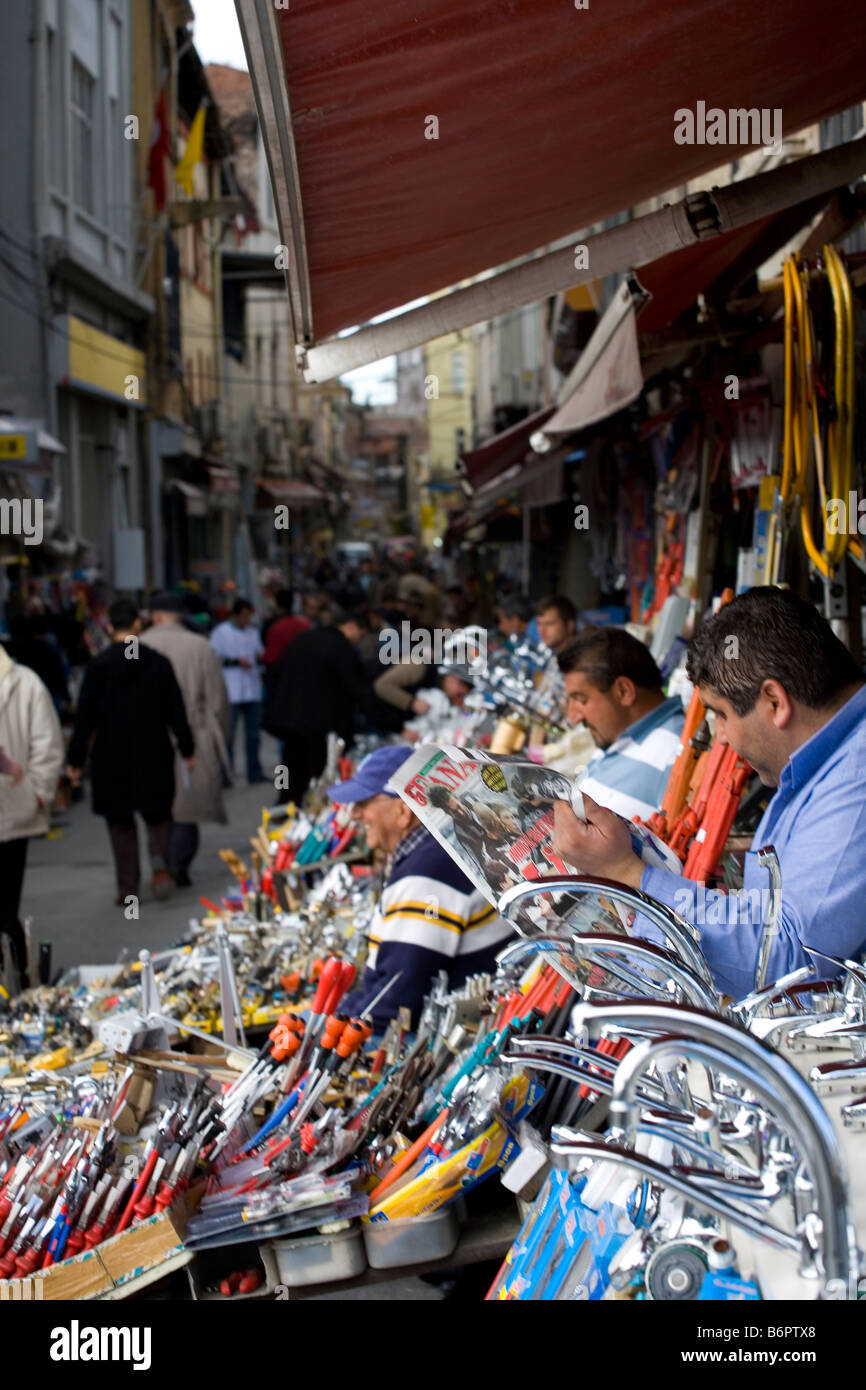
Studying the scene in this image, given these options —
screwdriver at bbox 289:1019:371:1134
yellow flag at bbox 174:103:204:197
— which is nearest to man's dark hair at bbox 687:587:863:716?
screwdriver at bbox 289:1019:371:1134

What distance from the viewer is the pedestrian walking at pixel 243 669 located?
1320 centimetres

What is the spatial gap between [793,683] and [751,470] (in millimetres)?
2716

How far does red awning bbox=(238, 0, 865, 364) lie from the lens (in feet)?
7.93

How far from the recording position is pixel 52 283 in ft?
53.2

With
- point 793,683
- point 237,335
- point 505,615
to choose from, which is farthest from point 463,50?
point 237,335

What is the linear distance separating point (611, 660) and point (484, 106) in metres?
1.85

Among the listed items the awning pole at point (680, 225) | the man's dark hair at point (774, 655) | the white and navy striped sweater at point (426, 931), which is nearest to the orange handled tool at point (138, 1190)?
the white and navy striped sweater at point (426, 931)

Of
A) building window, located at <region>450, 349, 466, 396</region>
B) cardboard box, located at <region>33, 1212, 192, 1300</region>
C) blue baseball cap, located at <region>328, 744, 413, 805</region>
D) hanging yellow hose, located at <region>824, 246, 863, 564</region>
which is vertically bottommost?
cardboard box, located at <region>33, 1212, 192, 1300</region>

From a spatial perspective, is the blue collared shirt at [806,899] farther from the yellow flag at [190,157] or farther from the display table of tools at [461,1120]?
the yellow flag at [190,157]

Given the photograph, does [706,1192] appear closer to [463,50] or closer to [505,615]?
[463,50]

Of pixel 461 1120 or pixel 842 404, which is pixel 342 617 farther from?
pixel 461 1120

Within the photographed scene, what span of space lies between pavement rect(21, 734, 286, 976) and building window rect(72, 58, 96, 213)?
971cm

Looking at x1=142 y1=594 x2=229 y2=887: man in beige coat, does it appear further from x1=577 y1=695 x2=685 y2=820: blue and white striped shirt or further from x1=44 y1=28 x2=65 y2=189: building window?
x1=44 y1=28 x2=65 y2=189: building window

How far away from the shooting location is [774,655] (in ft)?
7.38
